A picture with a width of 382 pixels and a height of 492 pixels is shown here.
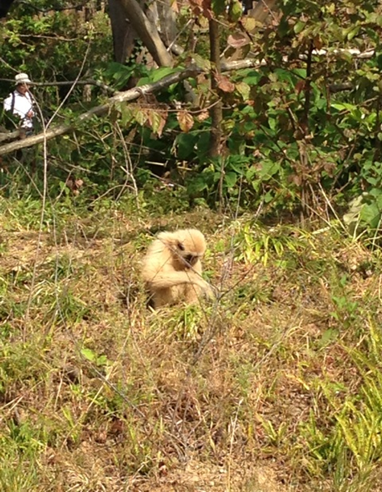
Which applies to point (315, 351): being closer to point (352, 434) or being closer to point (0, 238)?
point (352, 434)

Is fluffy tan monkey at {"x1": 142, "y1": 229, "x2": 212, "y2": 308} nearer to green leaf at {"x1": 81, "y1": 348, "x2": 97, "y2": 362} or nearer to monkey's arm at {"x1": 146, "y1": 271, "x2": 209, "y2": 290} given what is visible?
monkey's arm at {"x1": 146, "y1": 271, "x2": 209, "y2": 290}

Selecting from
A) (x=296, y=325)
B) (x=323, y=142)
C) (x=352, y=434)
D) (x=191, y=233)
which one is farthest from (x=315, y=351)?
(x=323, y=142)

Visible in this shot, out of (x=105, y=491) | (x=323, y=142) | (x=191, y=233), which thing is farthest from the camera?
(x=323, y=142)

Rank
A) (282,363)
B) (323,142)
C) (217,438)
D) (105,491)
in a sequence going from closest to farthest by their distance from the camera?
1. (105,491)
2. (217,438)
3. (282,363)
4. (323,142)

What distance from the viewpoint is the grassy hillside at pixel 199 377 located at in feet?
13.5

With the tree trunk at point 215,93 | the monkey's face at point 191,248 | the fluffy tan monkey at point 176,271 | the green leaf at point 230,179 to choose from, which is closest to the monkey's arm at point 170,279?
the fluffy tan monkey at point 176,271

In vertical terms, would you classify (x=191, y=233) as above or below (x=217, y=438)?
above

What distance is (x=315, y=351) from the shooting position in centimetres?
494

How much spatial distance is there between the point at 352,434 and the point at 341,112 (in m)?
3.29

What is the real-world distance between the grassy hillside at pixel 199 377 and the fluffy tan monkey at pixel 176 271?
0.53 ft

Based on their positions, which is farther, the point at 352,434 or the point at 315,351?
the point at 315,351

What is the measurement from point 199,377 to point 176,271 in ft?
3.39

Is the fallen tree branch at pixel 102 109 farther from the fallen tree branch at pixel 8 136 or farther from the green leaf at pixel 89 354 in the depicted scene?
the green leaf at pixel 89 354

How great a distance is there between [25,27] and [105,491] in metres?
12.8
